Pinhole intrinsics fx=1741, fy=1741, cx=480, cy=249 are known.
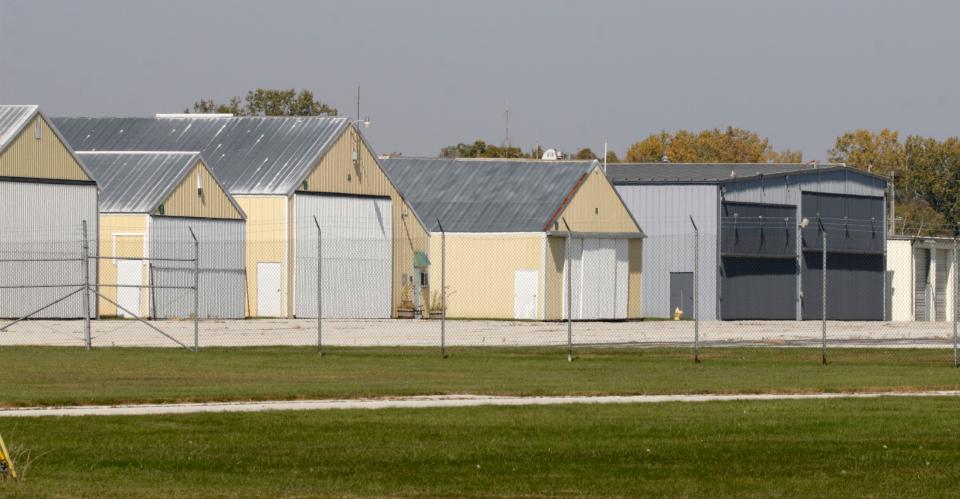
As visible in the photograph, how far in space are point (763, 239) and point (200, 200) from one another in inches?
984

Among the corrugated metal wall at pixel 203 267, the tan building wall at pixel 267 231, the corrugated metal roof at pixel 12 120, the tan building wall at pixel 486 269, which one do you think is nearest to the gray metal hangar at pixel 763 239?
the tan building wall at pixel 486 269

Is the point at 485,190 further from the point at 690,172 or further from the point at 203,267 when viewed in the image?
the point at 203,267

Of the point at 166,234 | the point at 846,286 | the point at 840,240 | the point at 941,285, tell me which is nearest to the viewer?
the point at 166,234

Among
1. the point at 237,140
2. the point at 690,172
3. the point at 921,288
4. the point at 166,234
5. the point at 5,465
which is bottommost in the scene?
the point at 5,465

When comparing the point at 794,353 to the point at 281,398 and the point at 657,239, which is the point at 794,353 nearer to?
the point at 281,398

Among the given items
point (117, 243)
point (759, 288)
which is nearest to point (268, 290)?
point (117, 243)

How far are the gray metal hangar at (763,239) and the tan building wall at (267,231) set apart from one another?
53.1ft

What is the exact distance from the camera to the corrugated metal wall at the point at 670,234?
6938 centimetres

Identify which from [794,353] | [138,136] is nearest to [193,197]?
[138,136]

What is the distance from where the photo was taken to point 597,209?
66.9 meters

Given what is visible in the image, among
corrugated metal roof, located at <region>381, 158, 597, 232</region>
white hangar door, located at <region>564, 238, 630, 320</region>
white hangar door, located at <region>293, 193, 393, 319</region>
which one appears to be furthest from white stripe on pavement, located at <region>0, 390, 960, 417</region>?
corrugated metal roof, located at <region>381, 158, 597, 232</region>

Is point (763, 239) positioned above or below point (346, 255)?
above

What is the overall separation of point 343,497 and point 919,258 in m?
67.2

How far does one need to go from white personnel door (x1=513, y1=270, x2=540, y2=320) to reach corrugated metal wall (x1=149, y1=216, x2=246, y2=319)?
10.4 m
